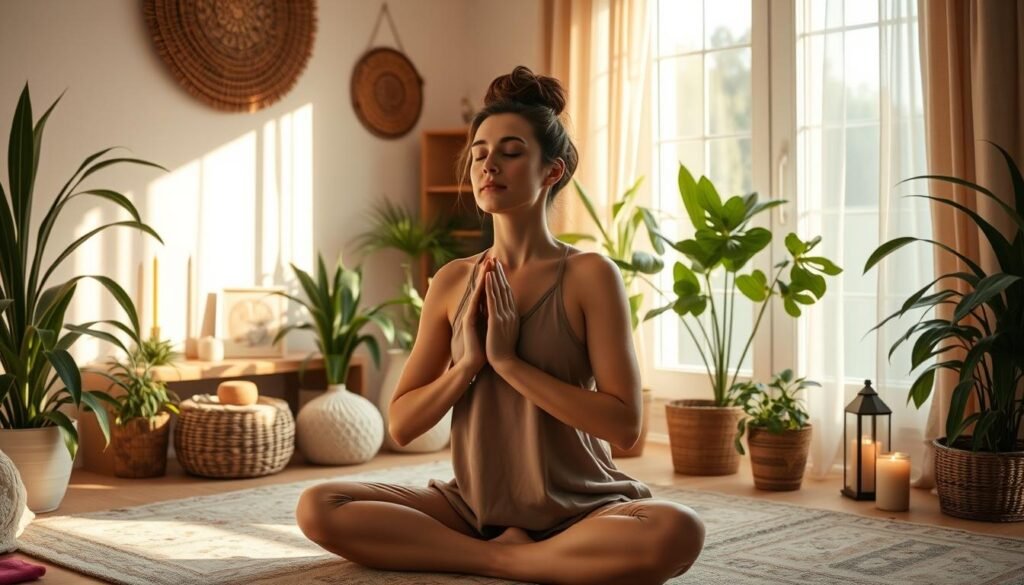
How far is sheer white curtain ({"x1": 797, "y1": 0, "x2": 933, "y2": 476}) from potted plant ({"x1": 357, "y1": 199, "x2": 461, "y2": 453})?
156 centimetres

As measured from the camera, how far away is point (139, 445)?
3973 millimetres

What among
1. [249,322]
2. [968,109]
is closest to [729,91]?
[968,109]

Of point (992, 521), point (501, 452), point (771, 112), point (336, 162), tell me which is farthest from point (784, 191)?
point (501, 452)

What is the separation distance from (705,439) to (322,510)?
6.53 feet

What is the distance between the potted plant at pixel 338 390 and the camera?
4266 millimetres

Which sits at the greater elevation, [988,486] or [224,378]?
[224,378]

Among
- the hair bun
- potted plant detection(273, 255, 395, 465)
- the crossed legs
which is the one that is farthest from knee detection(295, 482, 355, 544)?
potted plant detection(273, 255, 395, 465)

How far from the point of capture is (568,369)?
236cm

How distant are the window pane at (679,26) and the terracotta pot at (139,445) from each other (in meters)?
2.57

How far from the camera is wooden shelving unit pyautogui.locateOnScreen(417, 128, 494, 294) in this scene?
17.1 feet

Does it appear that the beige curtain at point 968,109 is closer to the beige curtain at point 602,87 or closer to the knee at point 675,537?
the beige curtain at point 602,87

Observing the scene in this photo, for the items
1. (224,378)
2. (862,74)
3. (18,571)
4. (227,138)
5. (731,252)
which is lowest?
(18,571)

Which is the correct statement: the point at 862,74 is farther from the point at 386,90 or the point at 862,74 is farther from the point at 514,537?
the point at 514,537

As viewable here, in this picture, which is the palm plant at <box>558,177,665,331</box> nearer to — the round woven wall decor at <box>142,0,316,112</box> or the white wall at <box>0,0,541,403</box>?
the white wall at <box>0,0,541,403</box>
